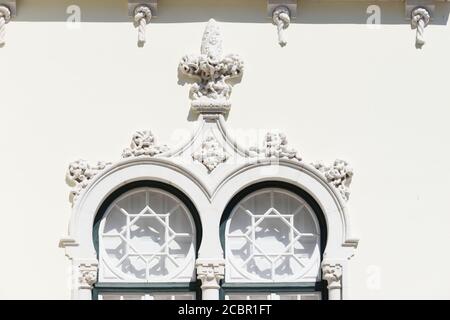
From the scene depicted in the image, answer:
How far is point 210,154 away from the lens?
18.5 meters

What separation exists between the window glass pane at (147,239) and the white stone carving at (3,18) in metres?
2.15

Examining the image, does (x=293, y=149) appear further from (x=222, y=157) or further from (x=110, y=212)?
(x=110, y=212)

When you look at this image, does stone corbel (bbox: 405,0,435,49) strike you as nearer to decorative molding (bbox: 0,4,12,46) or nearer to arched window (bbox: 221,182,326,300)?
arched window (bbox: 221,182,326,300)

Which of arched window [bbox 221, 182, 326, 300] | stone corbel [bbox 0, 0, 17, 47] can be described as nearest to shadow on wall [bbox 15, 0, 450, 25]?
stone corbel [bbox 0, 0, 17, 47]

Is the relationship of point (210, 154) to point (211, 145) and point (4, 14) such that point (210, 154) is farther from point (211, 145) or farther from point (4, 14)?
point (4, 14)

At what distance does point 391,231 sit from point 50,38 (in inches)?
165

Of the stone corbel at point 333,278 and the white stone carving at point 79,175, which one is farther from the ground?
the white stone carving at point 79,175

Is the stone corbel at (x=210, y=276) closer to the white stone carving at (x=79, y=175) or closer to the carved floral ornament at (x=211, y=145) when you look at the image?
the carved floral ornament at (x=211, y=145)

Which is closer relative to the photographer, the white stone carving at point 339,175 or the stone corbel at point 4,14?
the white stone carving at point 339,175

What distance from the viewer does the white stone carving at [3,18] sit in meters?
18.8

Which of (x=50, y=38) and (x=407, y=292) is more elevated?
(x=50, y=38)

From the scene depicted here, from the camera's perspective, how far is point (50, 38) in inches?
744

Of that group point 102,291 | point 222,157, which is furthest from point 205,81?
point 102,291

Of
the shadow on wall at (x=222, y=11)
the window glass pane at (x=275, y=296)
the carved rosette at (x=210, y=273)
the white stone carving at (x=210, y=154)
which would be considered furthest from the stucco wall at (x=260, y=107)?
the carved rosette at (x=210, y=273)
